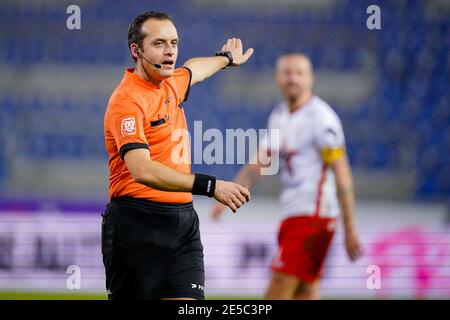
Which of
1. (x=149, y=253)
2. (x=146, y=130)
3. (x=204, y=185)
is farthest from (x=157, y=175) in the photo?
(x=149, y=253)

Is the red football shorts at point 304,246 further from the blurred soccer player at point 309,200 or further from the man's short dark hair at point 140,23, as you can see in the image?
the man's short dark hair at point 140,23

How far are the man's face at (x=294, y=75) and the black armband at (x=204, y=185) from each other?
3.43 metres

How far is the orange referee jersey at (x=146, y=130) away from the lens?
14.5 feet

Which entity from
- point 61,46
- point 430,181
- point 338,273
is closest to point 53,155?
point 61,46

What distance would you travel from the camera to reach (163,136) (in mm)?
4512

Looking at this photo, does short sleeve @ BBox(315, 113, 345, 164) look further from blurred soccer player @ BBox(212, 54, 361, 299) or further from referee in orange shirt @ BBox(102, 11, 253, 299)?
referee in orange shirt @ BBox(102, 11, 253, 299)

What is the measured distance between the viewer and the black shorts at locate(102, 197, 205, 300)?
442 cm

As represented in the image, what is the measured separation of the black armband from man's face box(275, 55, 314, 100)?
3435mm

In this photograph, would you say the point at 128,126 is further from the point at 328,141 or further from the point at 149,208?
the point at 328,141

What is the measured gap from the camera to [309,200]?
22.7 feet
